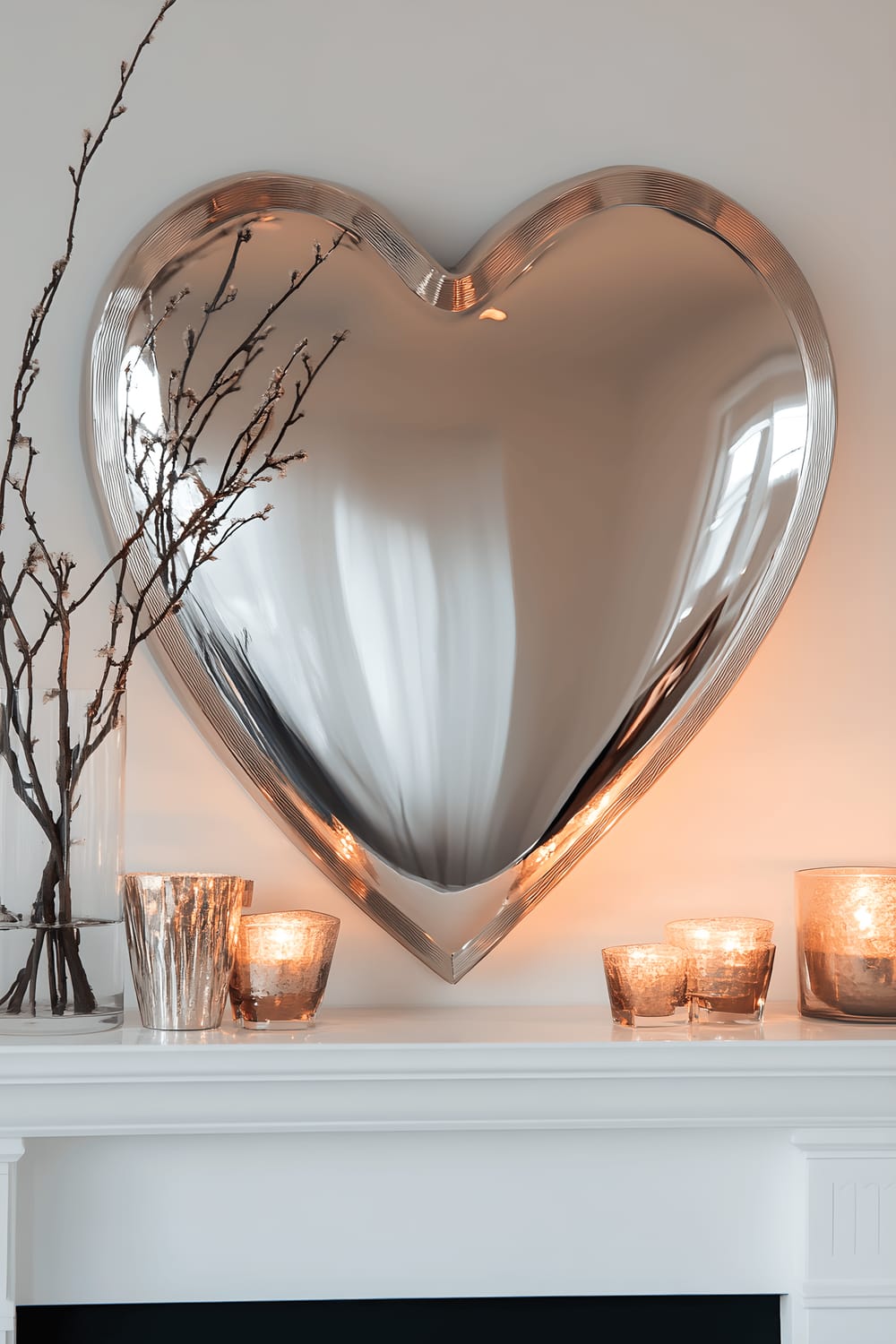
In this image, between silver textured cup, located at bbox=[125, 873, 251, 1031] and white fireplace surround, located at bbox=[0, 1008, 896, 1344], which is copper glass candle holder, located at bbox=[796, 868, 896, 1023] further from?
silver textured cup, located at bbox=[125, 873, 251, 1031]

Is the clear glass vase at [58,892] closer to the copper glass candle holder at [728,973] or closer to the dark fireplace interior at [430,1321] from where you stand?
the dark fireplace interior at [430,1321]

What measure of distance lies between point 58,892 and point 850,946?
0.72 meters

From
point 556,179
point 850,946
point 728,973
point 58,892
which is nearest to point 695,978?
point 728,973

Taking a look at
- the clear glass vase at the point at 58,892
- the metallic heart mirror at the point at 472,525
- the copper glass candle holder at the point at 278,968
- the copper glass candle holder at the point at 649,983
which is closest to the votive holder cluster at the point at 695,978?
the copper glass candle holder at the point at 649,983

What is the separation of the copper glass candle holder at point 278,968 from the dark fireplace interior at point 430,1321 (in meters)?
0.28

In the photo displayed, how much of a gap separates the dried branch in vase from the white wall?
0.08 m

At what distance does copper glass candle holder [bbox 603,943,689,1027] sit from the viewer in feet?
3.65

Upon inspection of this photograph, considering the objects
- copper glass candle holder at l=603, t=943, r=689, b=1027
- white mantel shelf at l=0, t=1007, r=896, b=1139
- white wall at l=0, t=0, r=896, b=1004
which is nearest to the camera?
white mantel shelf at l=0, t=1007, r=896, b=1139

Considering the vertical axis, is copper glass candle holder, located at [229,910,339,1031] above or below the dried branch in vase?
below

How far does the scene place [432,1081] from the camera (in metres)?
1.04

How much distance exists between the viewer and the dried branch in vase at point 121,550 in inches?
41.7

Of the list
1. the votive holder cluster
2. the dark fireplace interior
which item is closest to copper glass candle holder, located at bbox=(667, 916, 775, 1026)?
the votive holder cluster

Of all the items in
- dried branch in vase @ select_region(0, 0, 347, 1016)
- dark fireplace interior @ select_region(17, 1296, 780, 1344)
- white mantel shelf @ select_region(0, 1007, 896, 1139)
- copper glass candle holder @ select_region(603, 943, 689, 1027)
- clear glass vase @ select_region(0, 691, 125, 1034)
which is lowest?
dark fireplace interior @ select_region(17, 1296, 780, 1344)

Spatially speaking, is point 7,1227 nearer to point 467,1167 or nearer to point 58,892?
point 58,892
